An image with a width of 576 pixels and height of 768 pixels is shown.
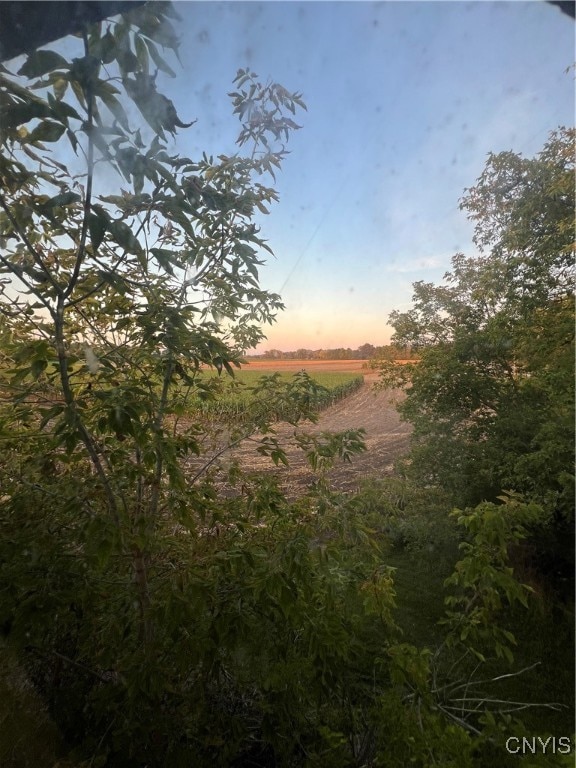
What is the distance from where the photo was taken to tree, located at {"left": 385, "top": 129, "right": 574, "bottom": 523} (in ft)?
4.49

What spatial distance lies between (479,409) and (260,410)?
1144 millimetres

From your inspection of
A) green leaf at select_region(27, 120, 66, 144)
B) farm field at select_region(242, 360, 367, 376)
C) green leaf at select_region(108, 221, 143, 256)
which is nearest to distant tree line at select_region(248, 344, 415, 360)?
farm field at select_region(242, 360, 367, 376)

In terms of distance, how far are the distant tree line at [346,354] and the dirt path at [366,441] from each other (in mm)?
159

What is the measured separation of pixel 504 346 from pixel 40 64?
1.75 m

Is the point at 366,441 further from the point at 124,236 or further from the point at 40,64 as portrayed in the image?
the point at 40,64

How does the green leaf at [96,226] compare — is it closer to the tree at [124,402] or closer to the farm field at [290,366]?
the tree at [124,402]

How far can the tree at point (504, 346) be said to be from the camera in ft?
4.49

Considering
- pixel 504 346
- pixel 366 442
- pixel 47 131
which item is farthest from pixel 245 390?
pixel 504 346

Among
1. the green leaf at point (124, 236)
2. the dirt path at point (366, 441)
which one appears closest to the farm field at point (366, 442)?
the dirt path at point (366, 441)

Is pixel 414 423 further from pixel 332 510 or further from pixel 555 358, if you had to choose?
pixel 332 510

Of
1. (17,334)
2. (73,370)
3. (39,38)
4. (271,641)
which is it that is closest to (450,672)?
(271,641)

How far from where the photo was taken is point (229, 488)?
1383mm

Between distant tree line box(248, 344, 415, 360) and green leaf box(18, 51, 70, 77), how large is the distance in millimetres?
920

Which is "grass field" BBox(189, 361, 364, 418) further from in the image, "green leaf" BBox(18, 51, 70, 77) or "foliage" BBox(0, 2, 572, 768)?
"green leaf" BBox(18, 51, 70, 77)
